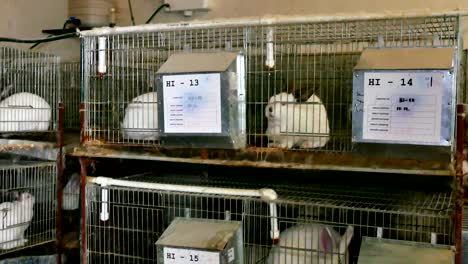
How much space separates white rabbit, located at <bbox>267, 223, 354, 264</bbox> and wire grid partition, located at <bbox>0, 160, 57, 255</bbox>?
136 cm

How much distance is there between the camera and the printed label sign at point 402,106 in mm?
1563

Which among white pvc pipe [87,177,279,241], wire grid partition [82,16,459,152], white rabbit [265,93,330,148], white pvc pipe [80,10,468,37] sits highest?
white pvc pipe [80,10,468,37]

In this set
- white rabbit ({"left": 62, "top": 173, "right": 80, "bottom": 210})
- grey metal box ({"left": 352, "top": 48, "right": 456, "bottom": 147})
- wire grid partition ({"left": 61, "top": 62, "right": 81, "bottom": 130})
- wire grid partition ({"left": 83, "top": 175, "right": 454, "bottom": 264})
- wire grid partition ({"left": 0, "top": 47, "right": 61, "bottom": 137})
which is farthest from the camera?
wire grid partition ({"left": 61, "top": 62, "right": 81, "bottom": 130})

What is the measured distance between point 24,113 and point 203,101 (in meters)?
1.28

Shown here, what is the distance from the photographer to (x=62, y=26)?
134 inches

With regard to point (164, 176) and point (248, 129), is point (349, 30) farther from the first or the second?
point (164, 176)

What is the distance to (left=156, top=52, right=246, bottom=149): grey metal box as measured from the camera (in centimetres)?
182

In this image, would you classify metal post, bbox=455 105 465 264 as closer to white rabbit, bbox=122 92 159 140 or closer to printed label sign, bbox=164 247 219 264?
printed label sign, bbox=164 247 219 264

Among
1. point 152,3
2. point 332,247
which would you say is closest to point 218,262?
point 332,247

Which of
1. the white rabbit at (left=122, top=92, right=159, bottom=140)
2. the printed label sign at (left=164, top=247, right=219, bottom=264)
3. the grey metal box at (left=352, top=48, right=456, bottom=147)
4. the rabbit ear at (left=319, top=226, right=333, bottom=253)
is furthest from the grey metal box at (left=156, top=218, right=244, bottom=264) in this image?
the grey metal box at (left=352, top=48, right=456, bottom=147)

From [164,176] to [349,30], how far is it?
3.97ft

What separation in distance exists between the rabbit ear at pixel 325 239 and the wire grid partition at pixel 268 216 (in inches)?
0.8

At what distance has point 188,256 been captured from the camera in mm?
1808

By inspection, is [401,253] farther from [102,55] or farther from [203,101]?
[102,55]
